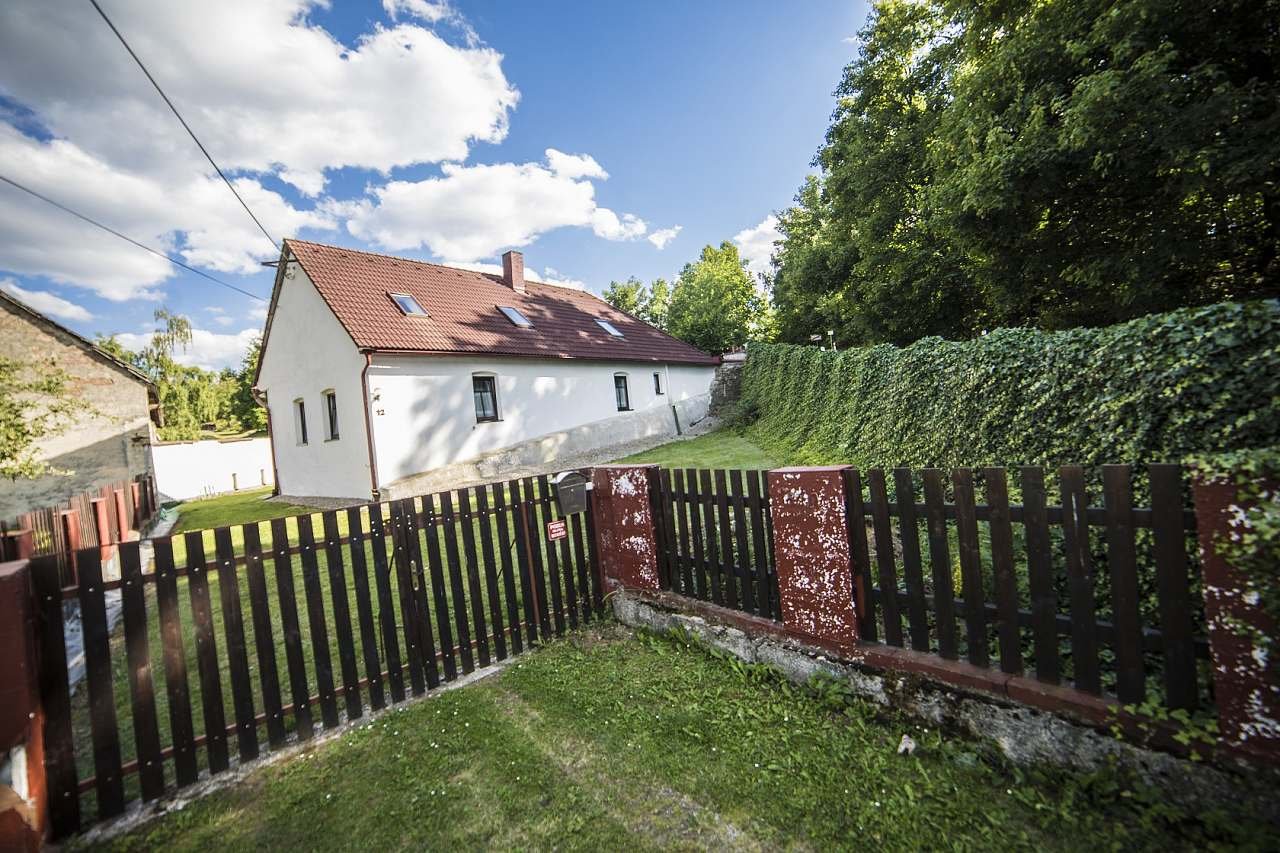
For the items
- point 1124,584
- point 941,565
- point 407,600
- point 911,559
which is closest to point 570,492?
point 407,600

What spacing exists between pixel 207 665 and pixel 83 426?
18660mm

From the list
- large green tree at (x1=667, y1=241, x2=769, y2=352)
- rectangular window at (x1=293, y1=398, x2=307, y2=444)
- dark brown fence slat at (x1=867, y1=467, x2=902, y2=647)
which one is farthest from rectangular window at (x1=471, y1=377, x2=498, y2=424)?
large green tree at (x1=667, y1=241, x2=769, y2=352)

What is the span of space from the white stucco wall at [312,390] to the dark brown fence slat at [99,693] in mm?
10387

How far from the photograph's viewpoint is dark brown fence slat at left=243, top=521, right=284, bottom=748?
113 inches

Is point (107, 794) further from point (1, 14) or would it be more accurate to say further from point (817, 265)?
point (817, 265)

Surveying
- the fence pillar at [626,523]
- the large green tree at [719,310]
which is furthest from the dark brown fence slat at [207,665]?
the large green tree at [719,310]

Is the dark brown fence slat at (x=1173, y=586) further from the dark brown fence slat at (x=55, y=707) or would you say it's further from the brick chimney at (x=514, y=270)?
the brick chimney at (x=514, y=270)

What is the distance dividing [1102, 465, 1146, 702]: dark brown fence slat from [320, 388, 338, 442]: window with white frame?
15137 millimetres

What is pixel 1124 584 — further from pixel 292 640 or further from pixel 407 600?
pixel 292 640

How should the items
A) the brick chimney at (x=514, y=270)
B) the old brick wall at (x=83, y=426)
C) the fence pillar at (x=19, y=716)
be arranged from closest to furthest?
the fence pillar at (x=19, y=716) < the old brick wall at (x=83, y=426) < the brick chimney at (x=514, y=270)

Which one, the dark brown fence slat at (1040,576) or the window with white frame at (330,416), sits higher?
the window with white frame at (330,416)

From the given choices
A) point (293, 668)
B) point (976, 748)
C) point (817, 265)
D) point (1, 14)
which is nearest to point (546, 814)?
point (293, 668)

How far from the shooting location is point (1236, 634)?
6.03 ft

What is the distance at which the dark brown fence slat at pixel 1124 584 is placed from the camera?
2.12 meters
